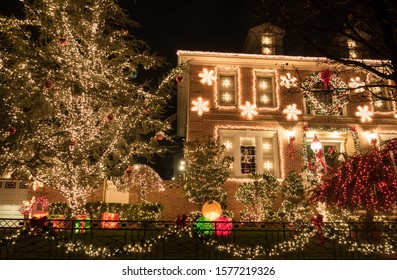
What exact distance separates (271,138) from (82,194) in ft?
33.2

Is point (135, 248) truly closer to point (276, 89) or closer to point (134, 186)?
point (134, 186)

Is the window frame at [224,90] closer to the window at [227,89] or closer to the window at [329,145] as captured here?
the window at [227,89]

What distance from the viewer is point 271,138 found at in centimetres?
1709

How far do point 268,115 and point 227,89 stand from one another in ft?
8.62

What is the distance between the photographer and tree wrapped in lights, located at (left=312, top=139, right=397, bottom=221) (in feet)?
32.9

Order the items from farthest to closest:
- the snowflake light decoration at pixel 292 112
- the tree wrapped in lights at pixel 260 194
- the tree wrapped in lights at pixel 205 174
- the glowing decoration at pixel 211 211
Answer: the snowflake light decoration at pixel 292 112
the tree wrapped in lights at pixel 260 194
the tree wrapped in lights at pixel 205 174
the glowing decoration at pixel 211 211

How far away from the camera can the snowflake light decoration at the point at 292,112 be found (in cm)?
1669

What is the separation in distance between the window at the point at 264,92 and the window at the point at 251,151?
1.65 m

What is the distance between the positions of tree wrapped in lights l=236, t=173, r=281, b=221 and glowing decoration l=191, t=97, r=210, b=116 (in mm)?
4334

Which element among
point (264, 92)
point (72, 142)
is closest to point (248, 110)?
point (264, 92)

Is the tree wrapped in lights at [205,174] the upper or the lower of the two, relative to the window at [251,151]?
lower

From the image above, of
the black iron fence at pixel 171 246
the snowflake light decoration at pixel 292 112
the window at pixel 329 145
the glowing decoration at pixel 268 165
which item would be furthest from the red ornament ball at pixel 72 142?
the window at pixel 329 145

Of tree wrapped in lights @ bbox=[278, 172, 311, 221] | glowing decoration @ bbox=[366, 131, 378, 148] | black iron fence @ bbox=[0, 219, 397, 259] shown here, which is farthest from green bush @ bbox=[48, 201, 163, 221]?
glowing decoration @ bbox=[366, 131, 378, 148]

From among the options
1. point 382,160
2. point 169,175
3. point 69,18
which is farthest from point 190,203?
point 169,175
